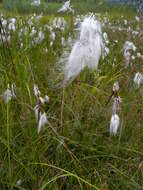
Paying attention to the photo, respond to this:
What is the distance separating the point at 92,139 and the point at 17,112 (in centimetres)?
37

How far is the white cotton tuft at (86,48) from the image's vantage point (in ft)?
3.51

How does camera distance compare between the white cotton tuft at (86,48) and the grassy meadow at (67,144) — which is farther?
the grassy meadow at (67,144)

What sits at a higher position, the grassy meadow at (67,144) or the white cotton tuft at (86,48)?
the white cotton tuft at (86,48)

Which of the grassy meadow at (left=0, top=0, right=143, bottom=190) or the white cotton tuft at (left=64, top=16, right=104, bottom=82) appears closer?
the white cotton tuft at (left=64, top=16, right=104, bottom=82)

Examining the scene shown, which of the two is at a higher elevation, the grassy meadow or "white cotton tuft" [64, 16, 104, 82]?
"white cotton tuft" [64, 16, 104, 82]

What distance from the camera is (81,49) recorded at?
42.6 inches

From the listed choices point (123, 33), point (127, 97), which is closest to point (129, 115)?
point (127, 97)

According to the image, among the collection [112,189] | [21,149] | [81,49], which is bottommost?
[112,189]

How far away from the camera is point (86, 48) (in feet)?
3.53

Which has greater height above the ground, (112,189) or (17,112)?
(17,112)

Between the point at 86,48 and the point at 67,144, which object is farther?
the point at 67,144

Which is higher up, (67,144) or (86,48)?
(86,48)

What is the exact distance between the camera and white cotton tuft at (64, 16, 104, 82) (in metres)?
1.07

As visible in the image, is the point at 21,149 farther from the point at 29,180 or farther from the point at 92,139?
the point at 92,139
